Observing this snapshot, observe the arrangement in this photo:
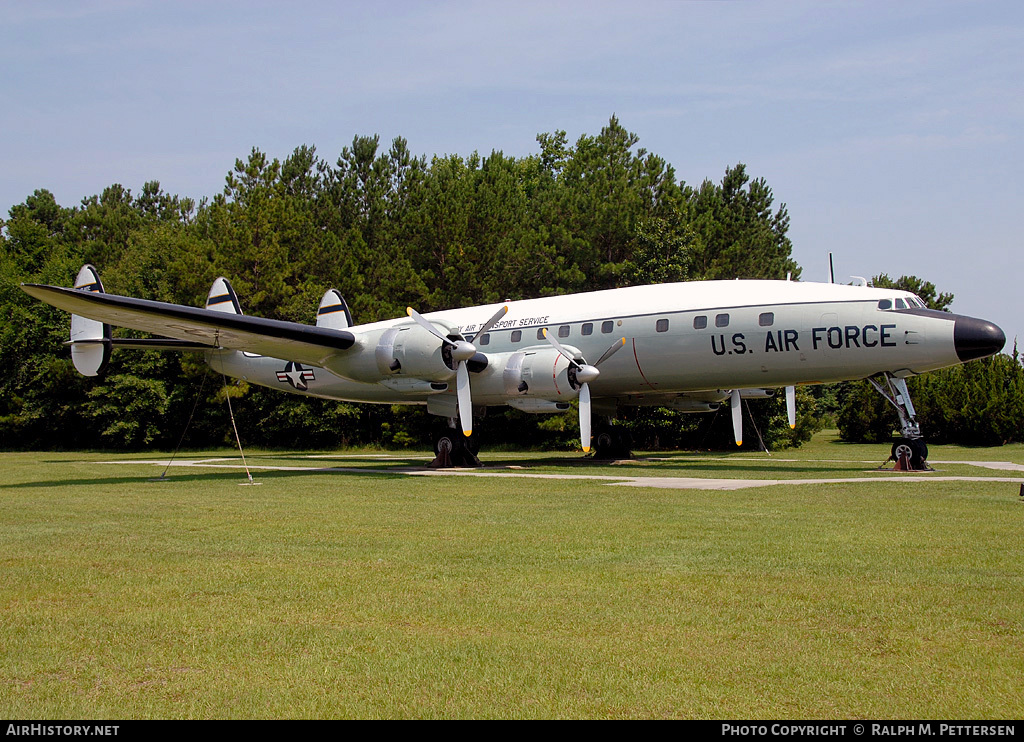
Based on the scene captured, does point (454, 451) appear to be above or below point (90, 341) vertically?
below

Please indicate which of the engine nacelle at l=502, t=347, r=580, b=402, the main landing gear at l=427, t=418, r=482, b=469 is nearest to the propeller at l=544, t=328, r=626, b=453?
the engine nacelle at l=502, t=347, r=580, b=402

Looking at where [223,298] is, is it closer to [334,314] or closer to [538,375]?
[334,314]

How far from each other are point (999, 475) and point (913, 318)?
12.0 feet

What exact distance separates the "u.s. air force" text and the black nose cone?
1.26 m

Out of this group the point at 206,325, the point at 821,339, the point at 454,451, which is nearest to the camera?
the point at 206,325

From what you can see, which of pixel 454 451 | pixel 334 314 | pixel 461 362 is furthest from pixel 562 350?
pixel 334 314

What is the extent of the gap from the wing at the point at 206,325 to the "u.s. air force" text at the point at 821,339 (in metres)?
9.00

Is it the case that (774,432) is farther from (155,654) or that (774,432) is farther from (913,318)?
(155,654)

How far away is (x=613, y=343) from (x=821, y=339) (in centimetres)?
513

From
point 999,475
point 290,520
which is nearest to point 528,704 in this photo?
point 290,520

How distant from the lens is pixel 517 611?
6.54 meters

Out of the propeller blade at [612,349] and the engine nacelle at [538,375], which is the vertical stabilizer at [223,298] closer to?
the engine nacelle at [538,375]

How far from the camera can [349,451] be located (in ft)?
124

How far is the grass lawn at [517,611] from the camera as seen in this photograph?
185 inches
